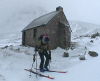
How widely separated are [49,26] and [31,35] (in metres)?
4.83

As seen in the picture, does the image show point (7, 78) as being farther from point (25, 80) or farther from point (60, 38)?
point (60, 38)

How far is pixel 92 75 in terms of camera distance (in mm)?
5016

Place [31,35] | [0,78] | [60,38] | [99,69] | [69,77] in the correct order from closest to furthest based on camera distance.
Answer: [0,78], [69,77], [99,69], [60,38], [31,35]

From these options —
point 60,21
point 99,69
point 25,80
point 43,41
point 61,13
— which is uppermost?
point 61,13

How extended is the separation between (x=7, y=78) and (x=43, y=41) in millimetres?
2794

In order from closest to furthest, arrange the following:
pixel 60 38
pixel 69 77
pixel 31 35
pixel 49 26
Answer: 1. pixel 69 77
2. pixel 49 26
3. pixel 60 38
4. pixel 31 35

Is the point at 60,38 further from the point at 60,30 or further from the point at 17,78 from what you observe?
the point at 17,78

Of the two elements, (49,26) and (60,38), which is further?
(60,38)

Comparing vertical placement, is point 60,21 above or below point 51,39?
above

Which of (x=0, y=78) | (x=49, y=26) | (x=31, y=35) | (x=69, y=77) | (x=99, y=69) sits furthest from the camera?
(x=31, y=35)

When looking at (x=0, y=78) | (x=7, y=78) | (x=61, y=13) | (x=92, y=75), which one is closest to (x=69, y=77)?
(x=92, y=75)

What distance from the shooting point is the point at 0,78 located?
188 inches

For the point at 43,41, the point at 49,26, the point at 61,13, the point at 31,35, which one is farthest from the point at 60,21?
the point at 43,41

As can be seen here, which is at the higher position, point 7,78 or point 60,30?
point 60,30
